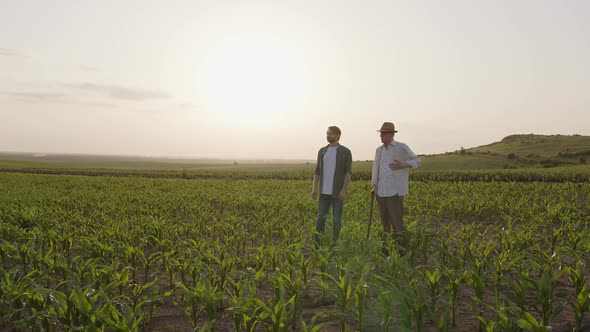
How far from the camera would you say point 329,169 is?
318 inches

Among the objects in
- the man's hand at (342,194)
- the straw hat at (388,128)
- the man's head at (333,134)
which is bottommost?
the man's hand at (342,194)

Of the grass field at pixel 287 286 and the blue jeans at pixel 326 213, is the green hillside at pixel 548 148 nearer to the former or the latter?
the grass field at pixel 287 286

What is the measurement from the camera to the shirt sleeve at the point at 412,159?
23.9 feet

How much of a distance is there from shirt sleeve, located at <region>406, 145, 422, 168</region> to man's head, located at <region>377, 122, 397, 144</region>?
0.38 meters

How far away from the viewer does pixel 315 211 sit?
13.4 m

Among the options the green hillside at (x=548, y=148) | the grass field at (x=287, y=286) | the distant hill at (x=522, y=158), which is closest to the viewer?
the grass field at (x=287, y=286)

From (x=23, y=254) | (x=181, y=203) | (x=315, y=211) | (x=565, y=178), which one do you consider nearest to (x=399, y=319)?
(x=23, y=254)

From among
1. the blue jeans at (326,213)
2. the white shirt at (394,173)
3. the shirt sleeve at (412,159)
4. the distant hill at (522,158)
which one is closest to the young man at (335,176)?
the blue jeans at (326,213)

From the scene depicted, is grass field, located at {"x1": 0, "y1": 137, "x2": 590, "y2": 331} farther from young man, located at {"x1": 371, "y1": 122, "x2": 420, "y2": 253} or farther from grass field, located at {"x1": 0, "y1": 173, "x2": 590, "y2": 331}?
young man, located at {"x1": 371, "y1": 122, "x2": 420, "y2": 253}

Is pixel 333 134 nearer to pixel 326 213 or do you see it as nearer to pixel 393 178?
pixel 393 178

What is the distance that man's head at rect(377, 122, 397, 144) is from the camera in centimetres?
752

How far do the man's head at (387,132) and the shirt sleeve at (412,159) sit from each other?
0.38 m

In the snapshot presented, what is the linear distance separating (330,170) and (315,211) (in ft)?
17.9

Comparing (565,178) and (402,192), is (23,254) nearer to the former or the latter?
(402,192)
